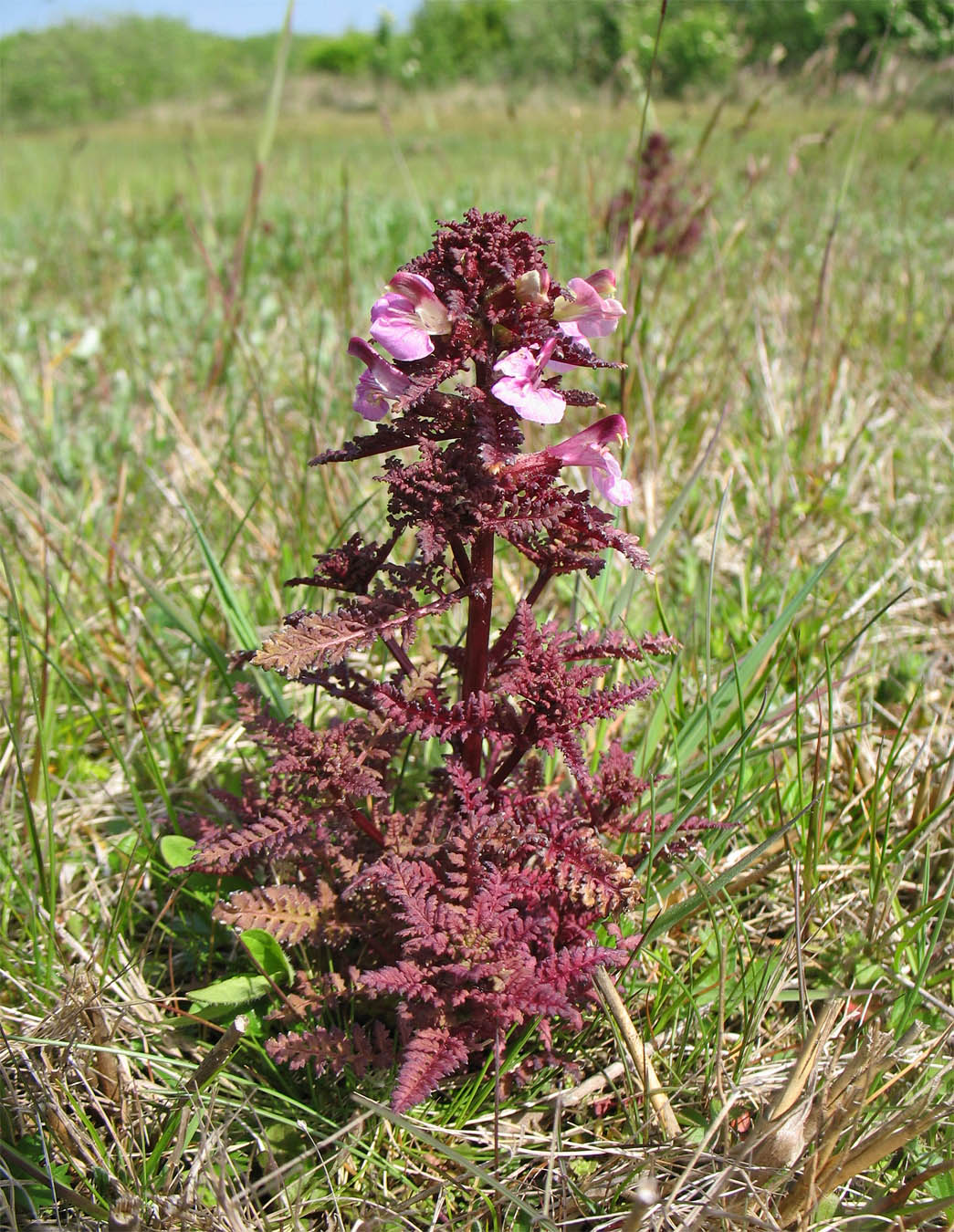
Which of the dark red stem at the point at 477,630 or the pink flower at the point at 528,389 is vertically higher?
the pink flower at the point at 528,389

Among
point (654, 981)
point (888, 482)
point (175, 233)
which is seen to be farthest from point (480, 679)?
point (175, 233)

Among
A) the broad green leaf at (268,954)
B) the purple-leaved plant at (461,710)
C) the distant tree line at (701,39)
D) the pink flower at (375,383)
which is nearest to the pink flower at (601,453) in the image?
the purple-leaved plant at (461,710)

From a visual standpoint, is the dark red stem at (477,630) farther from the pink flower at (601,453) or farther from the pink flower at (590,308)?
the pink flower at (590,308)

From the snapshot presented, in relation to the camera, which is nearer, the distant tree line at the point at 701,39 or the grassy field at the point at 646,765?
the grassy field at the point at 646,765

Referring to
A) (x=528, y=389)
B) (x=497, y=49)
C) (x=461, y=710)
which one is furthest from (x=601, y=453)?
(x=497, y=49)

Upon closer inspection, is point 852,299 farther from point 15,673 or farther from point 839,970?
point 15,673

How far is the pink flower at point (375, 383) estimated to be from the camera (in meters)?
1.35

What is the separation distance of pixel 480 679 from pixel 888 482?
2.38 metres

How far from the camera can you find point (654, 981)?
171cm

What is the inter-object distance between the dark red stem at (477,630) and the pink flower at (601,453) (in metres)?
0.19

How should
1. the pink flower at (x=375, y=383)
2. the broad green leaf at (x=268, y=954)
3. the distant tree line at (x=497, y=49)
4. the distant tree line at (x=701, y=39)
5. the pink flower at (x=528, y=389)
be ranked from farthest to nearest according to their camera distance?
the distant tree line at (x=497, y=49), the distant tree line at (x=701, y=39), the broad green leaf at (x=268, y=954), the pink flower at (x=375, y=383), the pink flower at (x=528, y=389)

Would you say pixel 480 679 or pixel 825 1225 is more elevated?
pixel 480 679

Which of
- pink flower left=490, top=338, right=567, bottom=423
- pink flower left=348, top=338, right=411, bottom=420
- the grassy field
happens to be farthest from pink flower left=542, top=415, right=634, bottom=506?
the grassy field

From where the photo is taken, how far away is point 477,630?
146cm
